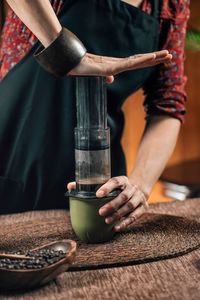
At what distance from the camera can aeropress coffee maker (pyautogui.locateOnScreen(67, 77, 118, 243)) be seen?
0.74 m

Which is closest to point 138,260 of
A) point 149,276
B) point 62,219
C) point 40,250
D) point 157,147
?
point 149,276

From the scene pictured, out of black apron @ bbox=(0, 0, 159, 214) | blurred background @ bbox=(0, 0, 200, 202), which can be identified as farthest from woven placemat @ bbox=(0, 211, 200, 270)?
blurred background @ bbox=(0, 0, 200, 202)

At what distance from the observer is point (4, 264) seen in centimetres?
57

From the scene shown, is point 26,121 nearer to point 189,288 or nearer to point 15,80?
point 15,80

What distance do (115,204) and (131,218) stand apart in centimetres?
8

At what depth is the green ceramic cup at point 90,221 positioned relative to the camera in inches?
28.9

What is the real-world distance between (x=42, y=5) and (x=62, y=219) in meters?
0.46

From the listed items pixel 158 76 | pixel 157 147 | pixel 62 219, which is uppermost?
pixel 158 76

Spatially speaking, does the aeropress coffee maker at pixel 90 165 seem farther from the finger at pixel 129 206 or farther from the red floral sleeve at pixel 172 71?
the red floral sleeve at pixel 172 71

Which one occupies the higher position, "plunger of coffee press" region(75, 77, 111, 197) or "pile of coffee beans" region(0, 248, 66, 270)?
"plunger of coffee press" region(75, 77, 111, 197)

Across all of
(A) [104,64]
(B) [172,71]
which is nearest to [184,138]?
(B) [172,71]

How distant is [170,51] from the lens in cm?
103

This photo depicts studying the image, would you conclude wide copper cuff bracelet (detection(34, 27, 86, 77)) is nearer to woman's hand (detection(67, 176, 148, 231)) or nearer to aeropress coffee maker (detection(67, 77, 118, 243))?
aeropress coffee maker (detection(67, 77, 118, 243))

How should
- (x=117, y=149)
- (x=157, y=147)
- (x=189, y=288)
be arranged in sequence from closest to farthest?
1. (x=189, y=288)
2. (x=157, y=147)
3. (x=117, y=149)
